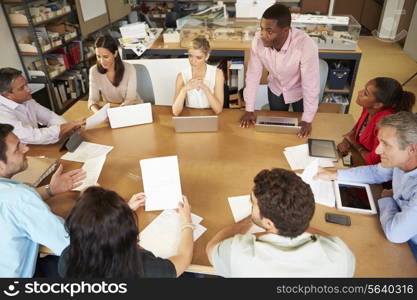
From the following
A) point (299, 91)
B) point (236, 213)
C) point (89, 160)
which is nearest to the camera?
point (236, 213)

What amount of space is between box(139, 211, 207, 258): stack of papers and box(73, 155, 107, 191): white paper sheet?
0.46 m

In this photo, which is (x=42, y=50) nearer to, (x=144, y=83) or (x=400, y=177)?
(x=144, y=83)

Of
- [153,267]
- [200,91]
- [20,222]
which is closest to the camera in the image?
[153,267]

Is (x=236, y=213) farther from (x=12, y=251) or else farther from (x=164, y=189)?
(x=12, y=251)

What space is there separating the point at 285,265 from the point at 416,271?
0.57 meters

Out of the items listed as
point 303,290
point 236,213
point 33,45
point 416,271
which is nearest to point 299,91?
point 236,213

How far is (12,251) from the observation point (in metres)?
1.21

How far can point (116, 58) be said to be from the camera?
2398 millimetres

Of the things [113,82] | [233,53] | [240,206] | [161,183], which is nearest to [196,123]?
[161,183]

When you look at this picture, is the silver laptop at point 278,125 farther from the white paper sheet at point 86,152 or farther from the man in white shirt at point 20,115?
the man in white shirt at point 20,115

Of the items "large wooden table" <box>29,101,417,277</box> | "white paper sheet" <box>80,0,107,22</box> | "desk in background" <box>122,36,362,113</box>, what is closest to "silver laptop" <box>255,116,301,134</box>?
"large wooden table" <box>29,101,417,277</box>

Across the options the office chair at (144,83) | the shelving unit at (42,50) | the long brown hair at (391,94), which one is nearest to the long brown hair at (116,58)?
the office chair at (144,83)

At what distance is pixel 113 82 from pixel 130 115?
1.83 feet

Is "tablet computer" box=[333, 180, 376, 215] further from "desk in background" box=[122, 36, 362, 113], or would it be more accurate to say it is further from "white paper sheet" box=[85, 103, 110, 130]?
"desk in background" box=[122, 36, 362, 113]
